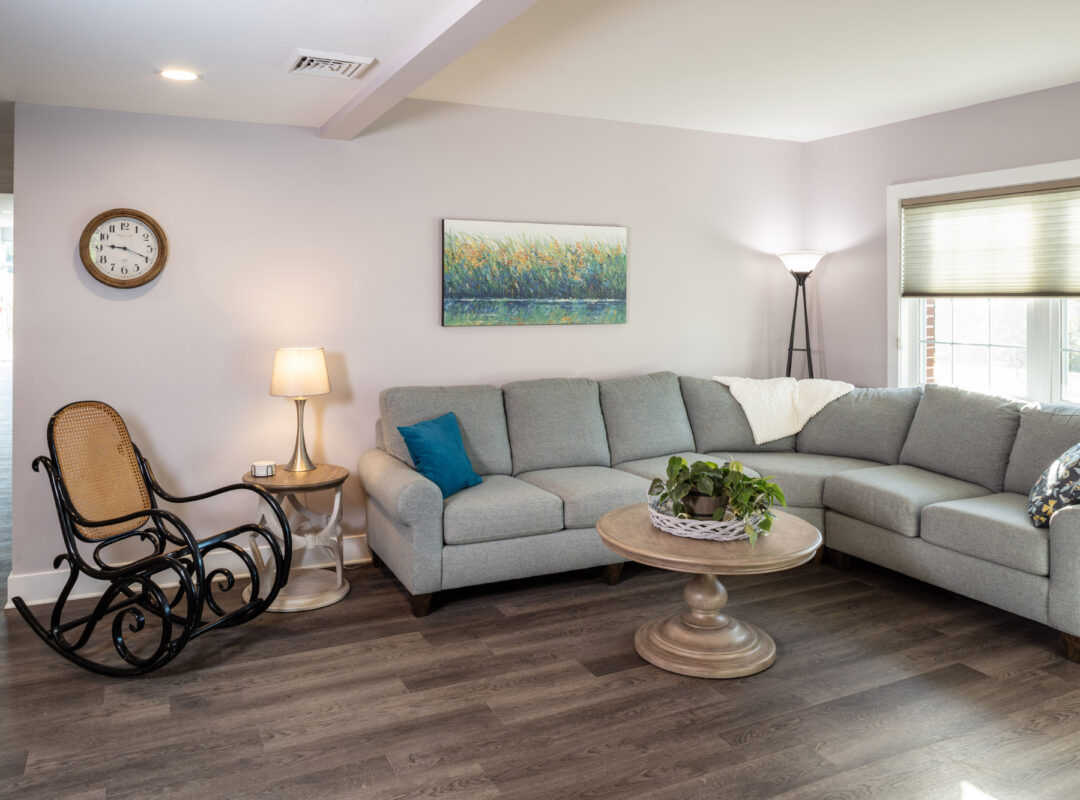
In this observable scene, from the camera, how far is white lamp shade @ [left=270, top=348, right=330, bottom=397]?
4.04 meters

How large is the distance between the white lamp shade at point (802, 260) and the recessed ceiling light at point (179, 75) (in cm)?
355

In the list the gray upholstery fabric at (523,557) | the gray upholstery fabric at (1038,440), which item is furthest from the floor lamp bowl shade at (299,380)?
the gray upholstery fabric at (1038,440)

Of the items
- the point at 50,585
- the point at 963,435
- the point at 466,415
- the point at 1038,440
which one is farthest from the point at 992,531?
the point at 50,585

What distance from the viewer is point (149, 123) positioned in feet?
13.1

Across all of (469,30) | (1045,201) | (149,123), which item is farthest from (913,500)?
(149,123)

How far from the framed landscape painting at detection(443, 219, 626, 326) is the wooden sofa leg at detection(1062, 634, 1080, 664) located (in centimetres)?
281

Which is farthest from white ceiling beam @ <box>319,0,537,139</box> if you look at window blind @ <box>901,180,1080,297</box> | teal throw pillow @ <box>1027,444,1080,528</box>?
window blind @ <box>901,180,1080,297</box>

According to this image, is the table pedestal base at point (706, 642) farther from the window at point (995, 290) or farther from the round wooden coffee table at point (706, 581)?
the window at point (995, 290)

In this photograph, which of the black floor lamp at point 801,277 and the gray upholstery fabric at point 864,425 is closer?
the gray upholstery fabric at point 864,425

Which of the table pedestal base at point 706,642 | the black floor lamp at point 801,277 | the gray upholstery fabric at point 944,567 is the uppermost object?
the black floor lamp at point 801,277

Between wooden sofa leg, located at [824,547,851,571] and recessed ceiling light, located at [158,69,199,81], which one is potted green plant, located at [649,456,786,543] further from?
recessed ceiling light, located at [158,69,199,81]

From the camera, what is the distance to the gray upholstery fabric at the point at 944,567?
338 centimetres

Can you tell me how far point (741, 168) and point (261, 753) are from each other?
4.40m

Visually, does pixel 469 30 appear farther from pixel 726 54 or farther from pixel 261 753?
pixel 261 753
